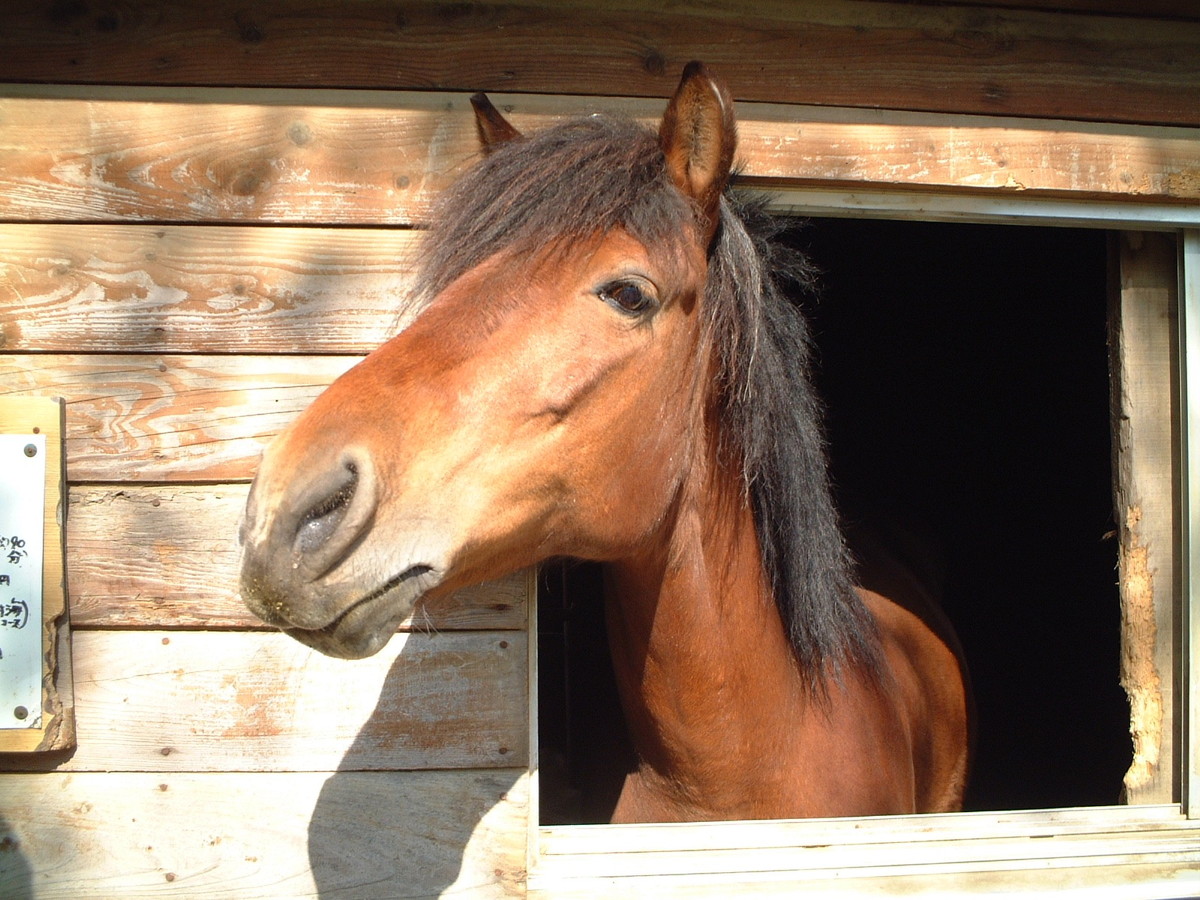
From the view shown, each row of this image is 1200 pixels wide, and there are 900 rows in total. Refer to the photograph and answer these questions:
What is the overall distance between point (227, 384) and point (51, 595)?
55 centimetres

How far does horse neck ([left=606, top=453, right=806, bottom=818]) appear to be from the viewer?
74.2 inches

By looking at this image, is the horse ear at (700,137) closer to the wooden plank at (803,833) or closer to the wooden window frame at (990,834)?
the wooden window frame at (990,834)

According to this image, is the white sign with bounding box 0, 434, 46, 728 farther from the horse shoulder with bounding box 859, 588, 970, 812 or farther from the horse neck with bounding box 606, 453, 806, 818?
the horse shoulder with bounding box 859, 588, 970, 812

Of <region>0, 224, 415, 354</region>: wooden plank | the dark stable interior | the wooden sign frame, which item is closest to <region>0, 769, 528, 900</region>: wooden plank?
the wooden sign frame

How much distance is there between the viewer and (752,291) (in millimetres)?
1828

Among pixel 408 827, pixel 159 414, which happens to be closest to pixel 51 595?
pixel 159 414

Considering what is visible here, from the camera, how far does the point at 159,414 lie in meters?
1.89

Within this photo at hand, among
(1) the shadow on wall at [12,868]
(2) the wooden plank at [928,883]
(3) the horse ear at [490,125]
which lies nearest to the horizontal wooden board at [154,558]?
(1) the shadow on wall at [12,868]

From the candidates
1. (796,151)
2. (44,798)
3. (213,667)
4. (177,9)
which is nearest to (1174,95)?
Result: (796,151)

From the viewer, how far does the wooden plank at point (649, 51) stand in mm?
1927

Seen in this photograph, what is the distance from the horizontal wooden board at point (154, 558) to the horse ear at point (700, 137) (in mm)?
1040

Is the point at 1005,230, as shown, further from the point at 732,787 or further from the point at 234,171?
the point at 234,171

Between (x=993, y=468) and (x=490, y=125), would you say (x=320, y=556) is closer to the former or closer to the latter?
(x=490, y=125)

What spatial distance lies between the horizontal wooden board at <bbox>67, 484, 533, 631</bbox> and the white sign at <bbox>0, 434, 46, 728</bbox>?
0.23ft
